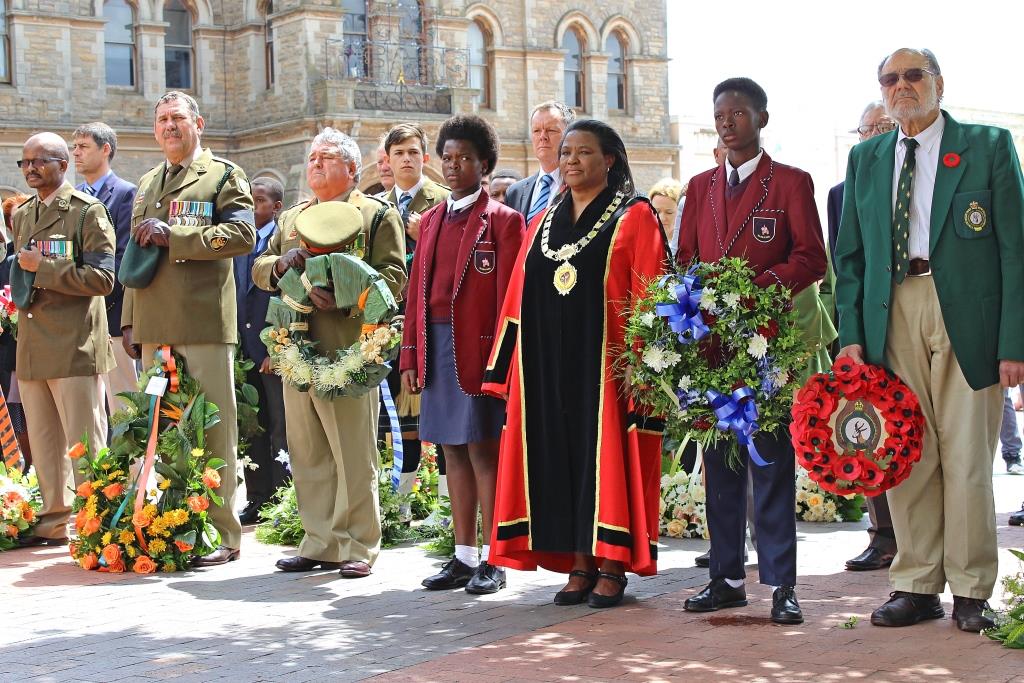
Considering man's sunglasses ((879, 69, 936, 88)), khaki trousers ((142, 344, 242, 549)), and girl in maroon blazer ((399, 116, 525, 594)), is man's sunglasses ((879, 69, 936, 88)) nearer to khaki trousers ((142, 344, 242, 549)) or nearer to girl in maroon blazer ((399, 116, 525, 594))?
girl in maroon blazer ((399, 116, 525, 594))

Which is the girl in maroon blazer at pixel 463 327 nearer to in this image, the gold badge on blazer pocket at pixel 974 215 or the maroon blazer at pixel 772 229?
the maroon blazer at pixel 772 229

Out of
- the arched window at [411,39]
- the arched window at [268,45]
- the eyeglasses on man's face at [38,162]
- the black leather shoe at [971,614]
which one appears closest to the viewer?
the black leather shoe at [971,614]

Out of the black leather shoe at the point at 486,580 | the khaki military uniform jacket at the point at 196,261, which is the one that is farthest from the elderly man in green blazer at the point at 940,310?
the khaki military uniform jacket at the point at 196,261

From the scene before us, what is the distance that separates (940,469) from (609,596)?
1.72 meters

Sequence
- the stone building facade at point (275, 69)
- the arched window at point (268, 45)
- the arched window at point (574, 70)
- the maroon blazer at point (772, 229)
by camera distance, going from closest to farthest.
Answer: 1. the maroon blazer at point (772, 229)
2. the stone building facade at point (275, 69)
3. the arched window at point (268, 45)
4. the arched window at point (574, 70)

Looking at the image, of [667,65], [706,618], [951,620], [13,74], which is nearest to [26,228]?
[706,618]

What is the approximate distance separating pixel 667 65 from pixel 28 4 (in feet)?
56.1

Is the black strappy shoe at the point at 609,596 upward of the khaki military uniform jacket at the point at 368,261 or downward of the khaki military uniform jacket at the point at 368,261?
downward

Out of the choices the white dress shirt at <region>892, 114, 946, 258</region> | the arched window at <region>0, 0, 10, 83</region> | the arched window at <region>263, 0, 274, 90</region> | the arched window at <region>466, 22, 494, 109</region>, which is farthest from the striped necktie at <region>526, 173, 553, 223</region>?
the arched window at <region>466, 22, 494, 109</region>

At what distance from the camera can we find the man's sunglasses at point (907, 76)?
263 inches

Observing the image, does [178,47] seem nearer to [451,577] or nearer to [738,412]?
[451,577]

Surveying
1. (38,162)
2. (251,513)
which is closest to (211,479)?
(251,513)

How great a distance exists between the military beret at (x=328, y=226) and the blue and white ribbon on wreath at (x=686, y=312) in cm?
231

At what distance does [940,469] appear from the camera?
675 cm
